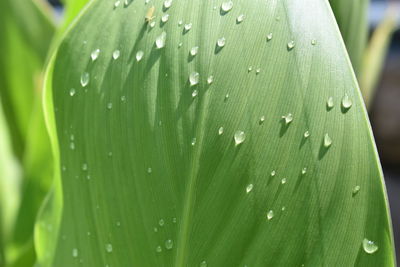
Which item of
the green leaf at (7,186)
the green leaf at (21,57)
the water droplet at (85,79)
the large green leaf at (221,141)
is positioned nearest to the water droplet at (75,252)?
the large green leaf at (221,141)

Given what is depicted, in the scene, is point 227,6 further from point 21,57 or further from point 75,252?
point 21,57

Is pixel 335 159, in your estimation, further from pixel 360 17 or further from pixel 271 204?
pixel 360 17

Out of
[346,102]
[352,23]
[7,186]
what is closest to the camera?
[346,102]

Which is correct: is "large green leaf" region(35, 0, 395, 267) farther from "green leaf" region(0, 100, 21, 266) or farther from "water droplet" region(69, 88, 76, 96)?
"green leaf" region(0, 100, 21, 266)

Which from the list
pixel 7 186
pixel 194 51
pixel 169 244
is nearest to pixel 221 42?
pixel 194 51

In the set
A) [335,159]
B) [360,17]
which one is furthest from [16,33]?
[335,159]

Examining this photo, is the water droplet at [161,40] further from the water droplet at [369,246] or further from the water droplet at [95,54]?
the water droplet at [369,246]

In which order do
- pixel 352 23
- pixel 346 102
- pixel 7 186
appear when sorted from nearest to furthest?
pixel 346 102, pixel 352 23, pixel 7 186
